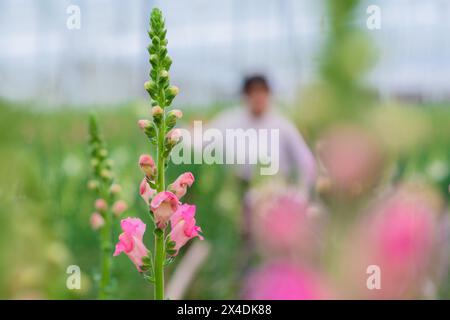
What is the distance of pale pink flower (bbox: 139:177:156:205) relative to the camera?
38 cm

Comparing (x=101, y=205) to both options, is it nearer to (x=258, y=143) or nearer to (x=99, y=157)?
(x=99, y=157)

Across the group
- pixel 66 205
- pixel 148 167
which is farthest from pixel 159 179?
pixel 66 205

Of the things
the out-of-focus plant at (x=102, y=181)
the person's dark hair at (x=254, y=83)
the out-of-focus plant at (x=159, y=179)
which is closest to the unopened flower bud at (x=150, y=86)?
the out-of-focus plant at (x=159, y=179)

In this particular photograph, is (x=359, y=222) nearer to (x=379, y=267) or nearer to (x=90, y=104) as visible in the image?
(x=379, y=267)

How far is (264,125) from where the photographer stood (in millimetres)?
1438

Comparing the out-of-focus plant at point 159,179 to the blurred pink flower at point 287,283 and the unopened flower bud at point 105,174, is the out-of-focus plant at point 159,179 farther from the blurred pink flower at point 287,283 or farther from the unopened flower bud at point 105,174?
the unopened flower bud at point 105,174

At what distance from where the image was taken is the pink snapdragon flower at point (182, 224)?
38 cm

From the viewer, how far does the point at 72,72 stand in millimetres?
1979

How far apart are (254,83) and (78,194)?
2.22ft

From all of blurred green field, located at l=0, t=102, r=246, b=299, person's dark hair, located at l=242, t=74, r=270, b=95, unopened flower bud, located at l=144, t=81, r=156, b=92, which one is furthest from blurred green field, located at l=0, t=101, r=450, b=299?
person's dark hair, located at l=242, t=74, r=270, b=95

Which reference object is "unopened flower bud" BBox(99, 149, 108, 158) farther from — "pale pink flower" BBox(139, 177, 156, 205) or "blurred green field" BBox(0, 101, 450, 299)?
"pale pink flower" BBox(139, 177, 156, 205)
